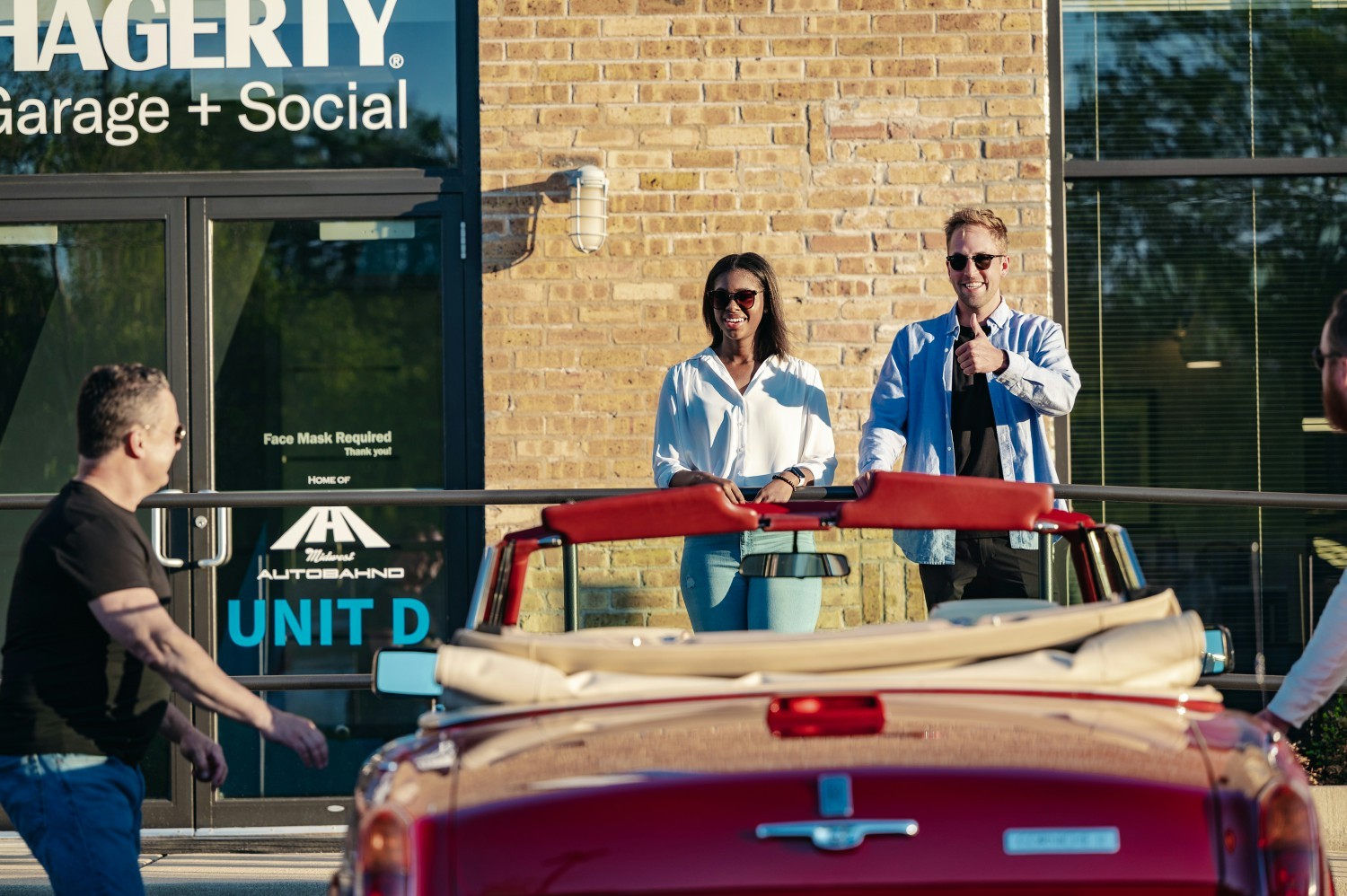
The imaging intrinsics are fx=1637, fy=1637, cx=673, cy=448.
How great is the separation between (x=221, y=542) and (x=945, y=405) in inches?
139

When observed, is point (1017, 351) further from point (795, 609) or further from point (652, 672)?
point (652, 672)

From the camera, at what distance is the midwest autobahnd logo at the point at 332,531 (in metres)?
7.47

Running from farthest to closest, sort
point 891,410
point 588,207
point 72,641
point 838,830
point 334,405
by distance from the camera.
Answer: point 334,405
point 588,207
point 891,410
point 72,641
point 838,830

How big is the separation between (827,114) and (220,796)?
13.4 ft

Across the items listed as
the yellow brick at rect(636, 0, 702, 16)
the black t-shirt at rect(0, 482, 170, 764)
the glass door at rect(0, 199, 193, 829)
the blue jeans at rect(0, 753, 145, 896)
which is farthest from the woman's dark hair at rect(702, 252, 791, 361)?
the glass door at rect(0, 199, 193, 829)

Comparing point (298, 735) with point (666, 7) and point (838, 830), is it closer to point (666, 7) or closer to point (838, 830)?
point (838, 830)

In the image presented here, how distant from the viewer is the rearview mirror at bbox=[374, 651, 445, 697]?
3.05 m

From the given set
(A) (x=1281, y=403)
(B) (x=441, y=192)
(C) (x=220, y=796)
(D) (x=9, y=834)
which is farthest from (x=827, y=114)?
(D) (x=9, y=834)

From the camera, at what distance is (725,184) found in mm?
7363

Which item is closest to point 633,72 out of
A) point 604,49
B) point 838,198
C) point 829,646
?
point 604,49

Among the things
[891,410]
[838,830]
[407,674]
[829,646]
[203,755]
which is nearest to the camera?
[838,830]

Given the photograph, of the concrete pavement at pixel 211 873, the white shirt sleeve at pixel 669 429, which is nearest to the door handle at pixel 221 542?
the concrete pavement at pixel 211 873

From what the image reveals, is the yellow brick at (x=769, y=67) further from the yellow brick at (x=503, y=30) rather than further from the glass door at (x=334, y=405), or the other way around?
the glass door at (x=334, y=405)

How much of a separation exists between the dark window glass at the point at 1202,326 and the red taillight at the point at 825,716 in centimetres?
550
